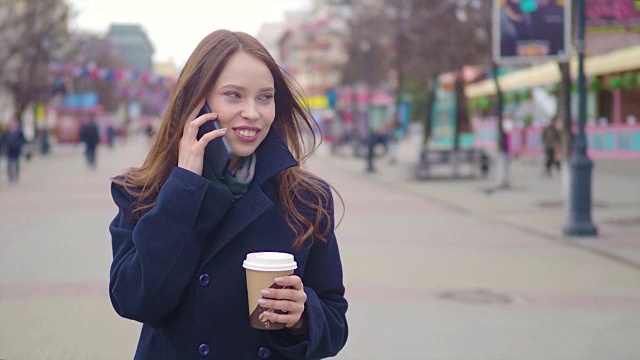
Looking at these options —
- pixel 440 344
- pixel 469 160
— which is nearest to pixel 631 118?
pixel 469 160

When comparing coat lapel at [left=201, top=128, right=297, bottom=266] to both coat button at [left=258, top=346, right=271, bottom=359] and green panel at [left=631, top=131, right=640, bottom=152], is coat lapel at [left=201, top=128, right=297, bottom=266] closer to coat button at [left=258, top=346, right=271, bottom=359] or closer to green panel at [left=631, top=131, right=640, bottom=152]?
coat button at [left=258, top=346, right=271, bottom=359]

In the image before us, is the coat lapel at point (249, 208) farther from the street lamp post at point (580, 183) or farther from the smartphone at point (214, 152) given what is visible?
the street lamp post at point (580, 183)

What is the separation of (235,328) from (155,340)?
0.77 feet

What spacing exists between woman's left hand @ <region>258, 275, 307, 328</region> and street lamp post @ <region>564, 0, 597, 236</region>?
467 inches

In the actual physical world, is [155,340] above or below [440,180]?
above

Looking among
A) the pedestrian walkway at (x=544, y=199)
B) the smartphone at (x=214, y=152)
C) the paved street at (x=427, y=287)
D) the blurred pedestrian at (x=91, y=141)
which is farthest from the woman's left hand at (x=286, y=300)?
the blurred pedestrian at (x=91, y=141)

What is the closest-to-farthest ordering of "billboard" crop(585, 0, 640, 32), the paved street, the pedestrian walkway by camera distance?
the paved street < the pedestrian walkway < "billboard" crop(585, 0, 640, 32)

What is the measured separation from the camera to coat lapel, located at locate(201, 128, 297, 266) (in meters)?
2.37

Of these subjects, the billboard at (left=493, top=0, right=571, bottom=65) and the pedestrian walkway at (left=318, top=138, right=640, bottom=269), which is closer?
the pedestrian walkway at (left=318, top=138, right=640, bottom=269)

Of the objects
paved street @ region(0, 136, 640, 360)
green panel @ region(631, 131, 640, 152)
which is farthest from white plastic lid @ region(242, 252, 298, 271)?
green panel @ region(631, 131, 640, 152)

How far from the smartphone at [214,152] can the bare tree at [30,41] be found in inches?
1610

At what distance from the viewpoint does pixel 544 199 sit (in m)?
20.5

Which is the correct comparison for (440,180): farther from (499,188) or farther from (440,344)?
(440,344)

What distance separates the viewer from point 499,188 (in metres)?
23.7
